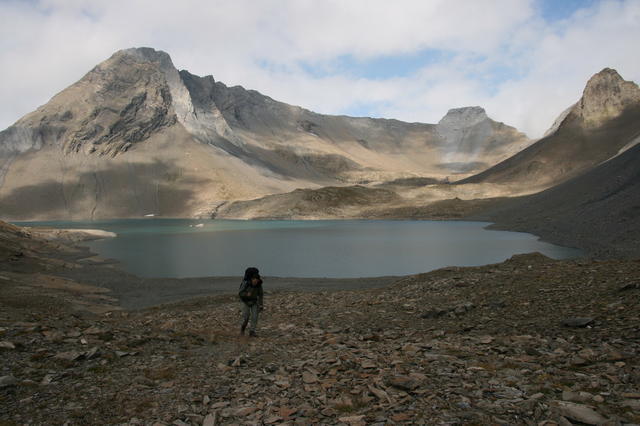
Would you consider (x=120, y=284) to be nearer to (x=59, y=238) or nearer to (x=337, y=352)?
(x=337, y=352)

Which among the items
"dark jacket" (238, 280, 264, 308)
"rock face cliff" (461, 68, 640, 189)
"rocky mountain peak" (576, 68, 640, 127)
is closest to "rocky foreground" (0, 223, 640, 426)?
"dark jacket" (238, 280, 264, 308)

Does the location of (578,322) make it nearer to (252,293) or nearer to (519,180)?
(252,293)

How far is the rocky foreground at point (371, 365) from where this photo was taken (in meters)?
5.30

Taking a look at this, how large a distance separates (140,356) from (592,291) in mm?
10799

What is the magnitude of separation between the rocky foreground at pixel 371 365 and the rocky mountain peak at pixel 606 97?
415 feet

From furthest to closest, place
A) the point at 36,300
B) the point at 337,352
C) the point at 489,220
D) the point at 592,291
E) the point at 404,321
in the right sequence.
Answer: the point at 489,220 → the point at 36,300 → the point at 404,321 → the point at 592,291 → the point at 337,352

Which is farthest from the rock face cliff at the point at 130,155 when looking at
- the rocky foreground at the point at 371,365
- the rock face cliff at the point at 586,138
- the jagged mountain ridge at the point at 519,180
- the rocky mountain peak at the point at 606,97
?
the rocky foreground at the point at 371,365

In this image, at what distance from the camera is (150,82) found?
6329 inches

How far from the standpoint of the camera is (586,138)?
111 metres

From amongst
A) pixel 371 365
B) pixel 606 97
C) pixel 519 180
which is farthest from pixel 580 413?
pixel 606 97

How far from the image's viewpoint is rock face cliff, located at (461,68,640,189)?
103688 millimetres

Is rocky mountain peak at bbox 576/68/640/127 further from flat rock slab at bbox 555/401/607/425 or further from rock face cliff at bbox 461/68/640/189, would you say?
flat rock slab at bbox 555/401/607/425

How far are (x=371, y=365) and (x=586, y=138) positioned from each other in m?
127

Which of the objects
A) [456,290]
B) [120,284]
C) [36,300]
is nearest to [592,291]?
[456,290]
